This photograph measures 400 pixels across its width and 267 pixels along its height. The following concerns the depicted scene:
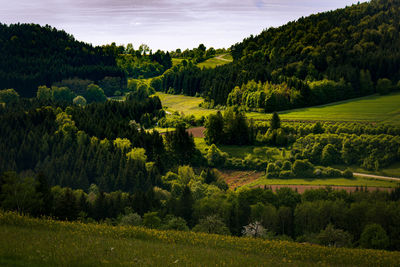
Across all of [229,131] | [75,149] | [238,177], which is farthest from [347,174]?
[75,149]

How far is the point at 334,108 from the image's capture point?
5002 inches

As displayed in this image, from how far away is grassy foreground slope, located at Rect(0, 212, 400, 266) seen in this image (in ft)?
63.9

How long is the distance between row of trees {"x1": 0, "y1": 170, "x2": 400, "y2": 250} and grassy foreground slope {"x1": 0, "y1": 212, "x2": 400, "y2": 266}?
16.2 metres

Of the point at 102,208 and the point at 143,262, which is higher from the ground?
the point at 143,262

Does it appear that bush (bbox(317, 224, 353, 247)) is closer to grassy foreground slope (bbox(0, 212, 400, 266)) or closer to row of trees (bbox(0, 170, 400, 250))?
row of trees (bbox(0, 170, 400, 250))

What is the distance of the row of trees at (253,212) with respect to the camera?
45219 millimetres

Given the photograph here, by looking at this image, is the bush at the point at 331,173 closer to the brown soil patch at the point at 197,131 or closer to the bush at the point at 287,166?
the bush at the point at 287,166

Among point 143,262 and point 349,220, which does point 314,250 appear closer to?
point 143,262

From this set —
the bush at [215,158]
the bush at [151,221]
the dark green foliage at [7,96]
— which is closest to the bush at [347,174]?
the bush at [215,158]

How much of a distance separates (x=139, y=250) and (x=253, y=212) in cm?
3474

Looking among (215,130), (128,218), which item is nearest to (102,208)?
(128,218)

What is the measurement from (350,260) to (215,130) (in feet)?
286

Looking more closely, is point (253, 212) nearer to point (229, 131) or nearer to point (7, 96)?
point (229, 131)

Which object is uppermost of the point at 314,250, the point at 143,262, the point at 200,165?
the point at 143,262
